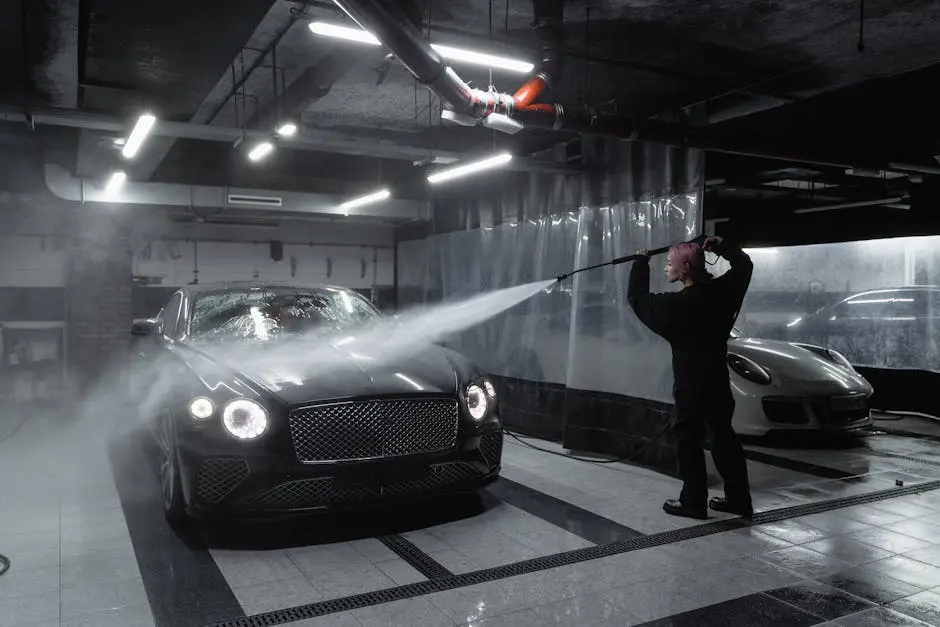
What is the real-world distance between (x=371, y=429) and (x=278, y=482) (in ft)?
1.89

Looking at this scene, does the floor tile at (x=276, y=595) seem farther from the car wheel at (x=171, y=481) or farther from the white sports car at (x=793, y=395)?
the white sports car at (x=793, y=395)

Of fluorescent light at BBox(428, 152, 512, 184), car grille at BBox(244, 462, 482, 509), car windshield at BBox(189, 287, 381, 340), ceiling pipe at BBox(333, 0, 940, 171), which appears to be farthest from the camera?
fluorescent light at BBox(428, 152, 512, 184)

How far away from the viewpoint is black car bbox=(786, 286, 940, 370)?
29.0 ft

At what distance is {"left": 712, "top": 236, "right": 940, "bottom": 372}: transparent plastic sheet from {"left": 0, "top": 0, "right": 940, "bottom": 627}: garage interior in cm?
4

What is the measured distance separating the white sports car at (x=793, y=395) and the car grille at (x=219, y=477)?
5.09 metres

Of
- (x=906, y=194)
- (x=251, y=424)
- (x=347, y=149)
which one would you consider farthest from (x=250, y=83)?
(x=906, y=194)

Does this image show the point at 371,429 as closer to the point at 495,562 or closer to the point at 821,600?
the point at 495,562

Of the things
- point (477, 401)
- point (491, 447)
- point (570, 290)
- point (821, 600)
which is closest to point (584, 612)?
point (821, 600)

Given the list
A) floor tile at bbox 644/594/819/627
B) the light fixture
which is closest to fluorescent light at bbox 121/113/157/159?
the light fixture

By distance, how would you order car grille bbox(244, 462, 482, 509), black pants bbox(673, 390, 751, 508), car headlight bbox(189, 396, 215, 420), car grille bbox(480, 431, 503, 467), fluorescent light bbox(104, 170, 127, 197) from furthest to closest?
fluorescent light bbox(104, 170, 127, 197) < black pants bbox(673, 390, 751, 508) < car grille bbox(480, 431, 503, 467) < car headlight bbox(189, 396, 215, 420) < car grille bbox(244, 462, 482, 509)

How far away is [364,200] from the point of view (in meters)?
10.4

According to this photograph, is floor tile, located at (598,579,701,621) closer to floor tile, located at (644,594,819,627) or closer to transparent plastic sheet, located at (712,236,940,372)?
floor tile, located at (644,594,819,627)

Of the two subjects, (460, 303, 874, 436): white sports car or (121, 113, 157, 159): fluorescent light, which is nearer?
(121, 113, 157, 159): fluorescent light

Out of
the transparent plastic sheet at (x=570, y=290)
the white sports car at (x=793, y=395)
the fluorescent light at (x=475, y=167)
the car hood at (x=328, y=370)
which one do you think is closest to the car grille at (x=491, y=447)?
the car hood at (x=328, y=370)
